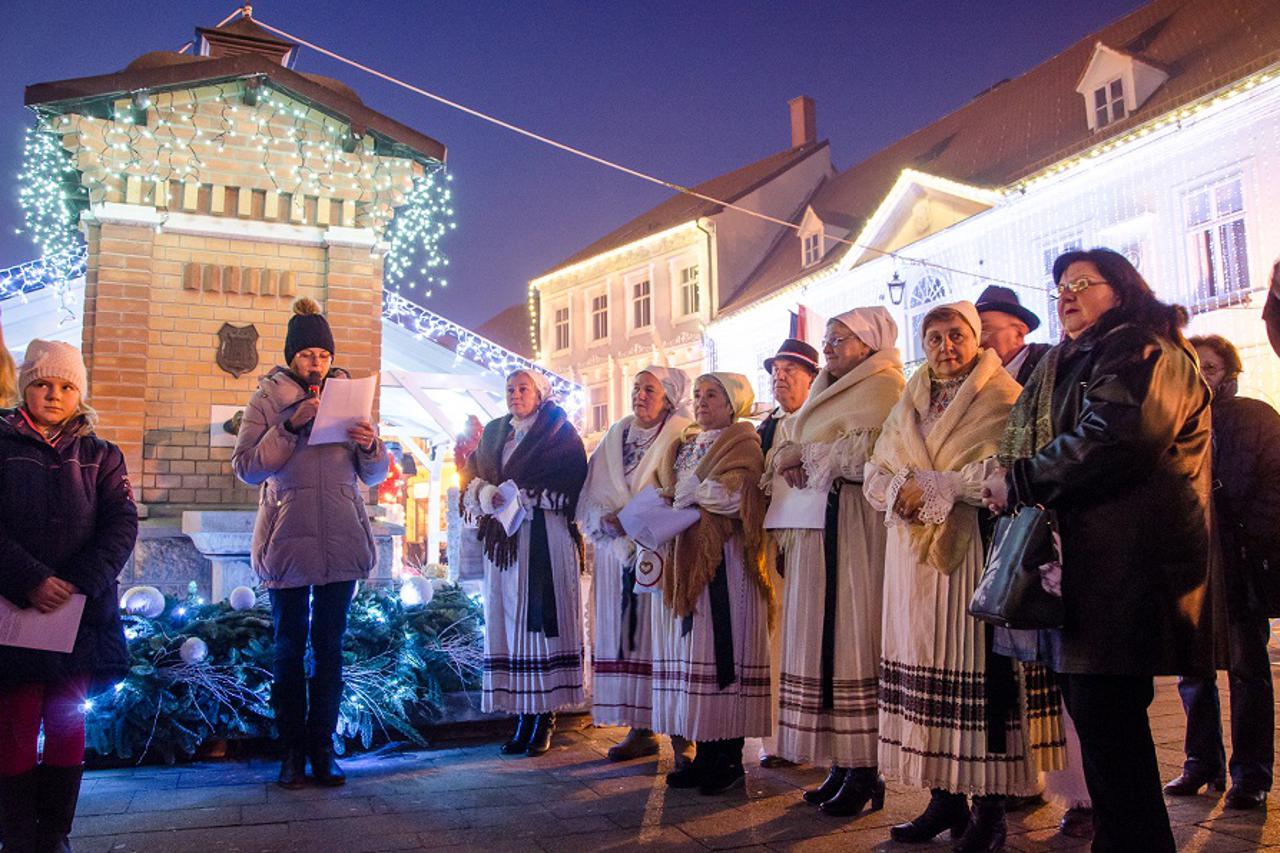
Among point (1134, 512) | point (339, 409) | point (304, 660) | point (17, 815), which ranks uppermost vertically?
point (339, 409)

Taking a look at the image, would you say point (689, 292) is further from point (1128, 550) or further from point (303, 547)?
point (1128, 550)

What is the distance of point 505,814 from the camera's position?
3934 millimetres

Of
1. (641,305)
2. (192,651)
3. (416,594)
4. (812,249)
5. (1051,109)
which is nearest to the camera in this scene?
(192,651)

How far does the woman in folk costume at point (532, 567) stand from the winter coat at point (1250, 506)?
3155 mm

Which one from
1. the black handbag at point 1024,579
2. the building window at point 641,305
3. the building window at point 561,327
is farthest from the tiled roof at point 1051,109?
the black handbag at point 1024,579

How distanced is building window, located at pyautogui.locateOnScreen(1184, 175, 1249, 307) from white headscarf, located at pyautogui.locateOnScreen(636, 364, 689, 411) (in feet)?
34.4

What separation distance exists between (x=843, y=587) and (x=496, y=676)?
2.22 metres

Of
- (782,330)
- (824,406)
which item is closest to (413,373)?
(824,406)

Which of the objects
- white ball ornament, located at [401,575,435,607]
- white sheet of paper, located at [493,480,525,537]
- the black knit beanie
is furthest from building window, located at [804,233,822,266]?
the black knit beanie

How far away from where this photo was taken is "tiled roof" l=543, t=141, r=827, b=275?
26.9 m

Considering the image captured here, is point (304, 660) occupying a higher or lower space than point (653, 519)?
lower

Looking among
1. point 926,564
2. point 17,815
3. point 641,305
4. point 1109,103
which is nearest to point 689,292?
→ point 641,305

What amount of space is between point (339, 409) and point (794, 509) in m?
2.15

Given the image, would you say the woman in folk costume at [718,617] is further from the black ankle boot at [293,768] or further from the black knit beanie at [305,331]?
the black knit beanie at [305,331]
